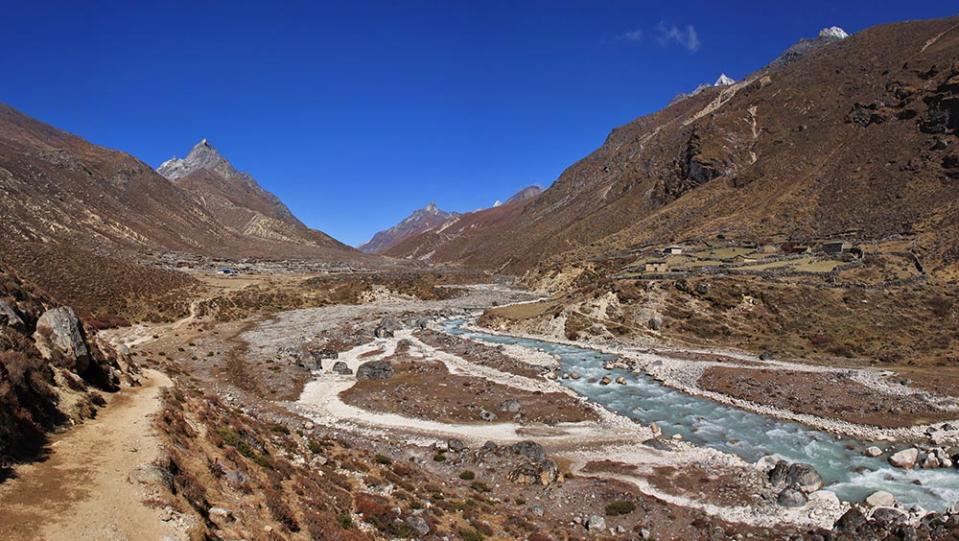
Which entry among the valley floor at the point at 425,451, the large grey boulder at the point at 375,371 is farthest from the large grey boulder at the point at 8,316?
the large grey boulder at the point at 375,371

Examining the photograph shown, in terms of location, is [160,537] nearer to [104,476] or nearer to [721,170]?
[104,476]

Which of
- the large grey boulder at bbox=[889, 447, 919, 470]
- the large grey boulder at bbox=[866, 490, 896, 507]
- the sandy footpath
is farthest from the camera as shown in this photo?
the large grey boulder at bbox=[889, 447, 919, 470]

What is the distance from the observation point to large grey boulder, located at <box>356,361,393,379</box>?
47.3 metres

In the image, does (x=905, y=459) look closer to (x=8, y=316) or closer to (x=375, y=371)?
(x=375, y=371)

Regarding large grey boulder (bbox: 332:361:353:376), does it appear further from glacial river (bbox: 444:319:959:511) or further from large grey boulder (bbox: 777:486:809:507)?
large grey boulder (bbox: 777:486:809:507)

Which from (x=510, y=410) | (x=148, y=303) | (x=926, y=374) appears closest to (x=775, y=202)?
(x=926, y=374)

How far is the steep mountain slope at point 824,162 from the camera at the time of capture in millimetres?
97312

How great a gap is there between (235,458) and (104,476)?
5.78 meters

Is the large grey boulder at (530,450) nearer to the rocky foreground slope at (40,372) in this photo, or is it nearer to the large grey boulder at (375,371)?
the rocky foreground slope at (40,372)

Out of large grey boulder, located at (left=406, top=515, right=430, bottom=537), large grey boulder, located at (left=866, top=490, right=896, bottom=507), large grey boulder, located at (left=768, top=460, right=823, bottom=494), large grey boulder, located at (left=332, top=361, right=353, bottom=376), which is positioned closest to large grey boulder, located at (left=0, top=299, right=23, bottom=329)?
large grey boulder, located at (left=406, top=515, right=430, bottom=537)

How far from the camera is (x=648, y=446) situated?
31.6 metres

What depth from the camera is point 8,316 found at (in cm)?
1956

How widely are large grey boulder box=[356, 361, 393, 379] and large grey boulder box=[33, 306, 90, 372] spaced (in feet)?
87.4

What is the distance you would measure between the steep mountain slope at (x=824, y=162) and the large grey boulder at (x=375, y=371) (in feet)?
249
